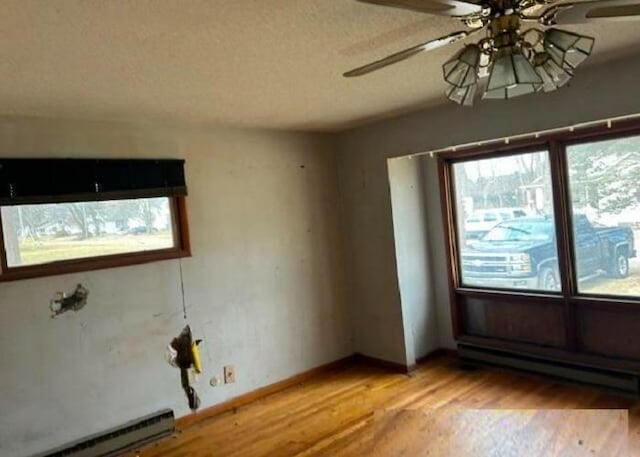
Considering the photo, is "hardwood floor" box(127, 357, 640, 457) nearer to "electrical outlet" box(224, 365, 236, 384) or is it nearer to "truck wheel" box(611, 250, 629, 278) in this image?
"electrical outlet" box(224, 365, 236, 384)

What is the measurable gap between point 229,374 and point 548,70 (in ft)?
10.0

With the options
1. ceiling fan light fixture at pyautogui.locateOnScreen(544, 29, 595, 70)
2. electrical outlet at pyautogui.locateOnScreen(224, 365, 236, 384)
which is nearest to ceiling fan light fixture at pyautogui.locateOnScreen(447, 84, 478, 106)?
ceiling fan light fixture at pyautogui.locateOnScreen(544, 29, 595, 70)

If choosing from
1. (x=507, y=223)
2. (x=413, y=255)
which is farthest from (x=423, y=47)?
(x=413, y=255)

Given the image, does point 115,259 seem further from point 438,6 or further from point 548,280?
point 548,280

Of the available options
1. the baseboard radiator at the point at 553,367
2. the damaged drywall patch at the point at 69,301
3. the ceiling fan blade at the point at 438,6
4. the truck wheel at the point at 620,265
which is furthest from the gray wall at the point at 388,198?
the damaged drywall patch at the point at 69,301

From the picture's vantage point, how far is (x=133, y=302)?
3.33 m

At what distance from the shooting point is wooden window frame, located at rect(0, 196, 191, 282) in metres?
2.88

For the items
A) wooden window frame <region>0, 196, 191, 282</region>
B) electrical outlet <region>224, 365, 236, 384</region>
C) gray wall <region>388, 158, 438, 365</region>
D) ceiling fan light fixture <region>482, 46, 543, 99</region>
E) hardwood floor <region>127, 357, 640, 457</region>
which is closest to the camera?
ceiling fan light fixture <region>482, 46, 543, 99</region>

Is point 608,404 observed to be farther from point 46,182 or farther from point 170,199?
point 46,182

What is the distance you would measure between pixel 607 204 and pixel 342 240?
6.97 ft

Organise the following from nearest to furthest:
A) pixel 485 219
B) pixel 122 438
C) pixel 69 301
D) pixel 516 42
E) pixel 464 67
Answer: pixel 516 42 < pixel 464 67 < pixel 69 301 < pixel 122 438 < pixel 485 219

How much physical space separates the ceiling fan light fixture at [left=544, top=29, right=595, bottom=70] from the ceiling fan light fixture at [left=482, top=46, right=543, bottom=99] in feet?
0.30

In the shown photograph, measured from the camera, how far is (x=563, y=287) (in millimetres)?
3682

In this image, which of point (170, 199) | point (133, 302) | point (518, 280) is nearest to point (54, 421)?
point (133, 302)
